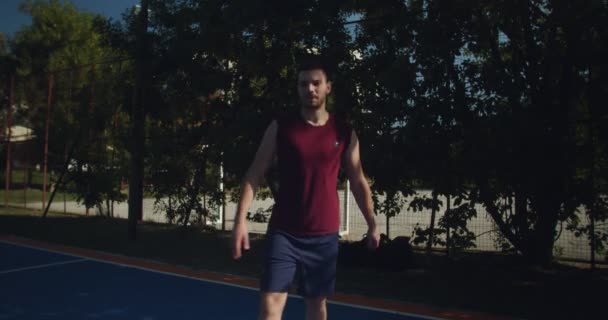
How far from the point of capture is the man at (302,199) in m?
3.05

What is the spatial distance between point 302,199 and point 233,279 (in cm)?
416

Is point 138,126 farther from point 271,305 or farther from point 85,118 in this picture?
point 271,305

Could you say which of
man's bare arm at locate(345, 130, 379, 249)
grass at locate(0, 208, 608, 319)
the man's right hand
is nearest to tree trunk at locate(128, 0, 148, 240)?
grass at locate(0, 208, 608, 319)

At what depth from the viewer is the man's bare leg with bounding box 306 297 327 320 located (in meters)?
3.24

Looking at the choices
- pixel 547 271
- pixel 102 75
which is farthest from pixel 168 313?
pixel 102 75

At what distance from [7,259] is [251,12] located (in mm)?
5063

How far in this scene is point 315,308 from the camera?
10.7ft

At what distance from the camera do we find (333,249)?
3.24 meters

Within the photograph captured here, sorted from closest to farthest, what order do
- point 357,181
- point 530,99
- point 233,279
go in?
point 357,181 < point 530,99 < point 233,279

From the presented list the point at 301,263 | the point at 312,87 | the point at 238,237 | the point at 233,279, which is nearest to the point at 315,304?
the point at 301,263

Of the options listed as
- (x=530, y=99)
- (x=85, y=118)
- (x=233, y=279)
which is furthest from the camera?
(x=85, y=118)

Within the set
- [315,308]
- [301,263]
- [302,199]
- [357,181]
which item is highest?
[357,181]

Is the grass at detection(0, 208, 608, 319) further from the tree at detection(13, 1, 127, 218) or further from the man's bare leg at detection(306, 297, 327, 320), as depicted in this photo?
the man's bare leg at detection(306, 297, 327, 320)

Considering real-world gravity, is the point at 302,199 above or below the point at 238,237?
above
